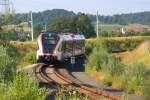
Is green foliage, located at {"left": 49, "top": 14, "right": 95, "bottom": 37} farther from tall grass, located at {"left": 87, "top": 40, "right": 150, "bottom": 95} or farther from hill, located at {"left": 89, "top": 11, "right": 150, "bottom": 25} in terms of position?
hill, located at {"left": 89, "top": 11, "right": 150, "bottom": 25}

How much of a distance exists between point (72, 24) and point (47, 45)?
177 ft

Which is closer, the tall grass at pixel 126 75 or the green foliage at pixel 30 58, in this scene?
the tall grass at pixel 126 75

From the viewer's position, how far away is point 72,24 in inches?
4053

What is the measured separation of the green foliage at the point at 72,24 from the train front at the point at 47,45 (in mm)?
49037

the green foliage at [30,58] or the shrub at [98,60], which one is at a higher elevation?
the shrub at [98,60]

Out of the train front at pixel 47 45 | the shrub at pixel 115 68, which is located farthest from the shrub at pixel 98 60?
the shrub at pixel 115 68

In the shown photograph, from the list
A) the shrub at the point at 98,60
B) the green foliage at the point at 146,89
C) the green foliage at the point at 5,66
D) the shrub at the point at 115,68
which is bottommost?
the shrub at the point at 98,60

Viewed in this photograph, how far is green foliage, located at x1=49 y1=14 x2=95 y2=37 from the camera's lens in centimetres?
10144

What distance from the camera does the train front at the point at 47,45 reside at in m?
49.0

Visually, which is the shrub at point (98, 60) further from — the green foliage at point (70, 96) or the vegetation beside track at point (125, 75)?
the green foliage at point (70, 96)

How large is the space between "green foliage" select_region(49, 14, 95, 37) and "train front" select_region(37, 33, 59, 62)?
49.0 metres

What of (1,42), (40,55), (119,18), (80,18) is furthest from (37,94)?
(119,18)

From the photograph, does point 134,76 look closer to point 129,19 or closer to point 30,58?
point 30,58

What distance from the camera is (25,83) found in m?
17.2
